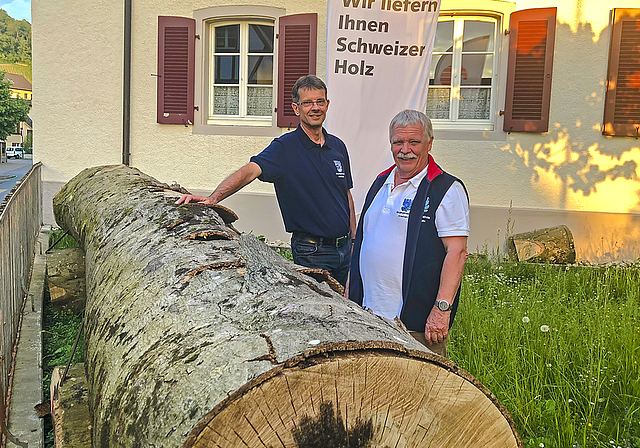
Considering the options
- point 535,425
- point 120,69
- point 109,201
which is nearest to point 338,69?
point 109,201

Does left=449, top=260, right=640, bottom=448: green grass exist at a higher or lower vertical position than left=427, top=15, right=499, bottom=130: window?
lower

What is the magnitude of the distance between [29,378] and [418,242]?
2719 mm

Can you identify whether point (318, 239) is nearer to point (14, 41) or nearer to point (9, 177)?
point (9, 177)

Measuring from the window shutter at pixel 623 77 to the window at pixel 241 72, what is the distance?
451 centimetres

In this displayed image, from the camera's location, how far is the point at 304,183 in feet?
11.9

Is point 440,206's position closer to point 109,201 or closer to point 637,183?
point 109,201

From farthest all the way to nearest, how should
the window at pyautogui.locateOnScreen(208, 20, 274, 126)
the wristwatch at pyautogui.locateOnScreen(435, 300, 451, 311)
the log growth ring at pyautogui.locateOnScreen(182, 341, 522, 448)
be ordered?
the window at pyautogui.locateOnScreen(208, 20, 274, 126) → the wristwatch at pyautogui.locateOnScreen(435, 300, 451, 311) → the log growth ring at pyautogui.locateOnScreen(182, 341, 522, 448)

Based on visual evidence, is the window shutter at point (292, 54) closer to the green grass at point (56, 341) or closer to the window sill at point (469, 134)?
the window sill at point (469, 134)

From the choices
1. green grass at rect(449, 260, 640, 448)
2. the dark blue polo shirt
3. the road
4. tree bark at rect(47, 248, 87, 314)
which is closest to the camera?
green grass at rect(449, 260, 640, 448)

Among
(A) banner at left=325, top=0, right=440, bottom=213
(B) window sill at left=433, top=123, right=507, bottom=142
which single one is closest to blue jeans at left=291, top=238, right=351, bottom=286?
(A) banner at left=325, top=0, right=440, bottom=213

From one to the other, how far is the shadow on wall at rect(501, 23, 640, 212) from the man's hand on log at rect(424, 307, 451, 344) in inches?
236

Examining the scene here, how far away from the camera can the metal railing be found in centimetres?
361

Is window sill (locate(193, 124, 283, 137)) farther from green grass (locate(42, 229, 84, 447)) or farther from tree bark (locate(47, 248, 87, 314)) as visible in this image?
tree bark (locate(47, 248, 87, 314))

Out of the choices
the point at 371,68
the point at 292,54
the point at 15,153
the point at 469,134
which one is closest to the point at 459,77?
the point at 469,134
